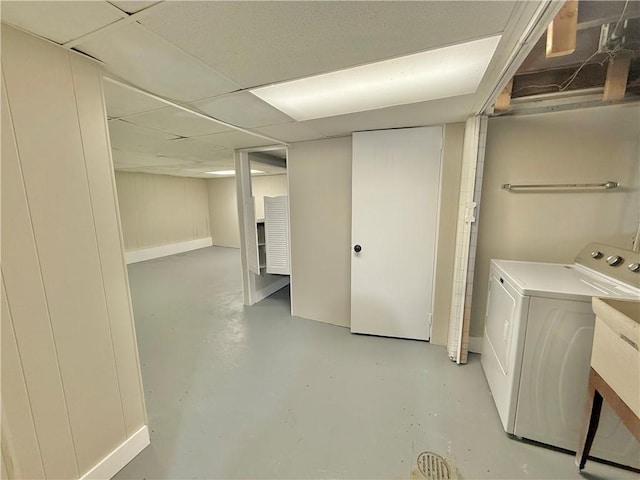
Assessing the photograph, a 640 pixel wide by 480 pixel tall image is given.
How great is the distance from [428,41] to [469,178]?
1.30 m

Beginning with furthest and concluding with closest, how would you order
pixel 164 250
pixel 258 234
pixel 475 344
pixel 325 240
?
pixel 164 250, pixel 258 234, pixel 325 240, pixel 475 344

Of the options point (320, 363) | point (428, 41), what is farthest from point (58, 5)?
point (320, 363)

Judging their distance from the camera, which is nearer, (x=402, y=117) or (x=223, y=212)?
(x=402, y=117)

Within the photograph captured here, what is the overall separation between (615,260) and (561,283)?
38 centimetres

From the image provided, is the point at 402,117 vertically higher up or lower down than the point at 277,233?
higher up

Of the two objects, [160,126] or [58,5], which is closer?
[58,5]

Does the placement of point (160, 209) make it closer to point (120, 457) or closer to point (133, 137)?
point (133, 137)

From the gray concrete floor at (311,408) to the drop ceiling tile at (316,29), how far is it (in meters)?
2.11

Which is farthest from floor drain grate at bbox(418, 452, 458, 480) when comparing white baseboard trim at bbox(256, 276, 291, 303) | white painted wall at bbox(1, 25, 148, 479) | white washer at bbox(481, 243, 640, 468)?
white baseboard trim at bbox(256, 276, 291, 303)

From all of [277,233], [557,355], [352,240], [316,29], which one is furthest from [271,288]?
[316,29]

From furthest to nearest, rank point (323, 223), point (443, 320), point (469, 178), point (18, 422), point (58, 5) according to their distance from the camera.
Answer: point (323, 223) → point (443, 320) → point (469, 178) → point (18, 422) → point (58, 5)

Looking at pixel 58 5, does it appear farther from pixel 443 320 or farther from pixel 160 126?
pixel 443 320

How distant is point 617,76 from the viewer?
63.4 inches

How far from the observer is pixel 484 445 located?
1.52m
